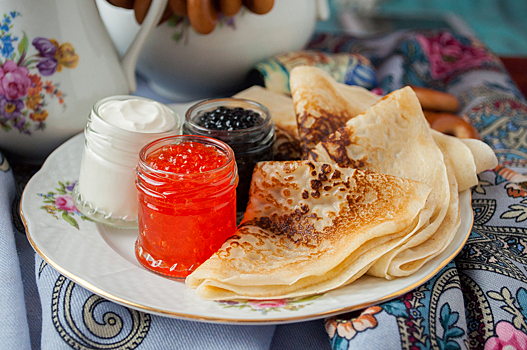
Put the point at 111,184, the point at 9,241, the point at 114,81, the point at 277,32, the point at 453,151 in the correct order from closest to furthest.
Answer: the point at 9,241, the point at 111,184, the point at 453,151, the point at 114,81, the point at 277,32

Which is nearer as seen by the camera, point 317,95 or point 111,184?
point 111,184

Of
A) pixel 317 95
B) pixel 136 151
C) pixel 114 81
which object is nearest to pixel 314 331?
pixel 136 151

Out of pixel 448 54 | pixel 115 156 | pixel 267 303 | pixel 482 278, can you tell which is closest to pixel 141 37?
pixel 115 156

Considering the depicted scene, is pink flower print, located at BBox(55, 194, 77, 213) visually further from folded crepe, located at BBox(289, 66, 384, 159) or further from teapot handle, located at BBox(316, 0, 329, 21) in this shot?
teapot handle, located at BBox(316, 0, 329, 21)

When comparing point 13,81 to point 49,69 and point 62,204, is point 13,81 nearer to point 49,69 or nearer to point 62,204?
point 49,69

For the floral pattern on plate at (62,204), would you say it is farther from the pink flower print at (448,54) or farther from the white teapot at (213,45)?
the pink flower print at (448,54)

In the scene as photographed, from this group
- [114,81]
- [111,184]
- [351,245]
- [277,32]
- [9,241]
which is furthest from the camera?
[277,32]

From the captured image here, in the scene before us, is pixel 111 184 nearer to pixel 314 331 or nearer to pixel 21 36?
pixel 21 36
